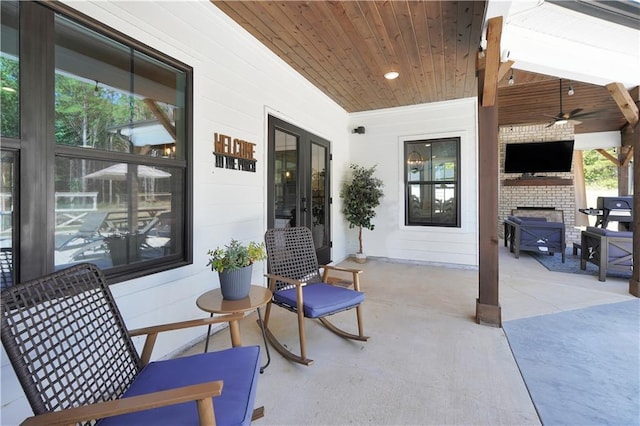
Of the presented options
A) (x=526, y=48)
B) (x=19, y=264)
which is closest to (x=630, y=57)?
(x=526, y=48)

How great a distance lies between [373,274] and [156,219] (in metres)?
3.41

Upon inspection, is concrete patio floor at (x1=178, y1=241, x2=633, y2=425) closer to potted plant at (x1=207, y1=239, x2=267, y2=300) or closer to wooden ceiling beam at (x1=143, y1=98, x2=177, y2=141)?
potted plant at (x1=207, y1=239, x2=267, y2=300)

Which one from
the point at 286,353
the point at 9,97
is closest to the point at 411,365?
the point at 286,353

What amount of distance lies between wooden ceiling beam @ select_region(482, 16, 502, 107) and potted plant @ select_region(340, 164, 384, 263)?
2688 millimetres

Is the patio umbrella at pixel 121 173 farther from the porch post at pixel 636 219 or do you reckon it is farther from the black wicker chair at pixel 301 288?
the porch post at pixel 636 219

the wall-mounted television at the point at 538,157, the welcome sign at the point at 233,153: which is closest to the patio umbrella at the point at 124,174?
the welcome sign at the point at 233,153

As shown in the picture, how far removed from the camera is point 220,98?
9.24 feet

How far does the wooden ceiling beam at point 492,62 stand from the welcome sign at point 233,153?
2.38m

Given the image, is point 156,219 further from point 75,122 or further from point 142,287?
point 75,122

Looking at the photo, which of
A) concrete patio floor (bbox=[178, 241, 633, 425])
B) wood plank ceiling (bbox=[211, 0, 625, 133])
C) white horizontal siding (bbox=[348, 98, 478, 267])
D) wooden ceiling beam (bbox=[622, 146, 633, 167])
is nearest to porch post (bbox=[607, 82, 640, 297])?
concrete patio floor (bbox=[178, 241, 633, 425])

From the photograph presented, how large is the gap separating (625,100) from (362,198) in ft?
12.0

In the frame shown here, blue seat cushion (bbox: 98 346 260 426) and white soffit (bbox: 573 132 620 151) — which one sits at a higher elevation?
white soffit (bbox: 573 132 620 151)

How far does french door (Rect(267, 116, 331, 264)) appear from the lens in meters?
3.72

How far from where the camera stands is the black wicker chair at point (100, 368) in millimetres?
1000
